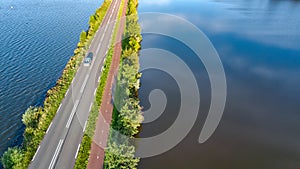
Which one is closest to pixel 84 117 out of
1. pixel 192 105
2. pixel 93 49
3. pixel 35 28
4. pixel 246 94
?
pixel 192 105

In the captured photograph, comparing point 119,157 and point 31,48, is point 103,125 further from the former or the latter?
point 31,48

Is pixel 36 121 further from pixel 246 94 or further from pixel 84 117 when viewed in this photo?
pixel 246 94

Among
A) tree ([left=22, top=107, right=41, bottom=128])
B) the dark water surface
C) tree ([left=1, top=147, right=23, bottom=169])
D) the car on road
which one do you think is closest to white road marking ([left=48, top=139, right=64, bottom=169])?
tree ([left=1, top=147, right=23, bottom=169])

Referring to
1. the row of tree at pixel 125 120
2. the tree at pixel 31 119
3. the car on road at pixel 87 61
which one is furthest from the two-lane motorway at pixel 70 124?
the row of tree at pixel 125 120

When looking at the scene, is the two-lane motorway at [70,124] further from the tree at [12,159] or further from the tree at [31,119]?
the tree at [31,119]

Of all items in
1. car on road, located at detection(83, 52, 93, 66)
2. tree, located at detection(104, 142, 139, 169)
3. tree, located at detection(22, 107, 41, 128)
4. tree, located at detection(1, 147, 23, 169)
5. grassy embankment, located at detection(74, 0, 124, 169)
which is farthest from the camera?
car on road, located at detection(83, 52, 93, 66)

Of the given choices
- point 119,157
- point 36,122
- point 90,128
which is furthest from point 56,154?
point 119,157

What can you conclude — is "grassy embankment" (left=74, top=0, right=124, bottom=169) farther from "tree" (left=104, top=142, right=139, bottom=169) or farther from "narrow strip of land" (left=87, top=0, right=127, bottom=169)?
"tree" (left=104, top=142, right=139, bottom=169)
